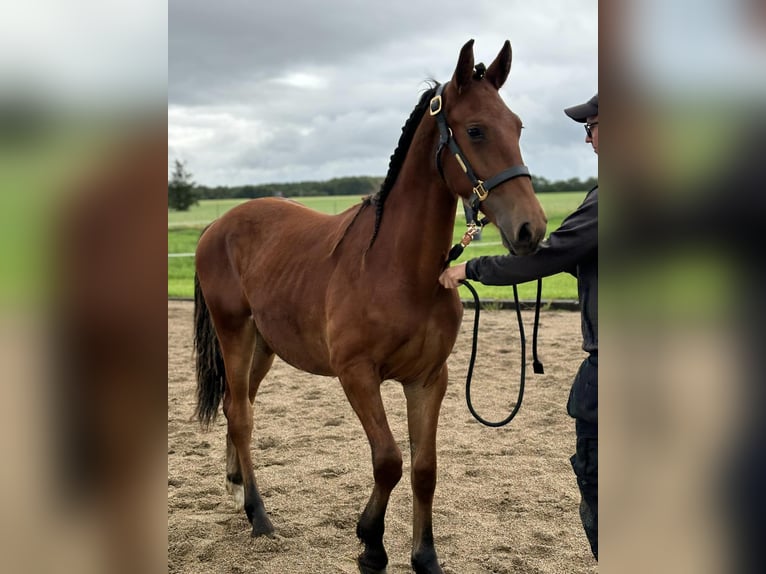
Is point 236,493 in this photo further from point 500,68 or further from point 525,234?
point 500,68

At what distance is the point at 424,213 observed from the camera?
9.31 ft

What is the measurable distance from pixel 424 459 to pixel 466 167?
1.37 m

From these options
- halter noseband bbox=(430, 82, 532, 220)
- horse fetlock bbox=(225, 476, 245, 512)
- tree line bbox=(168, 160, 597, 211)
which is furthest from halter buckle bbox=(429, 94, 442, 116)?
tree line bbox=(168, 160, 597, 211)

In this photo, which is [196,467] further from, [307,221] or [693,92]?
[693,92]

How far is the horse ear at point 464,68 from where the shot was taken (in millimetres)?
2480

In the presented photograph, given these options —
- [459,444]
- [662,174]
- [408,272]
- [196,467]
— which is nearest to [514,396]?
[459,444]

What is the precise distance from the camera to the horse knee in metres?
2.89

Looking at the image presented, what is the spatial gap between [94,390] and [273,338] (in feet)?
9.68

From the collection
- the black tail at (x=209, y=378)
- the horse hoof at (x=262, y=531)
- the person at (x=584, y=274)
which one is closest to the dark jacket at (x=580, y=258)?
the person at (x=584, y=274)

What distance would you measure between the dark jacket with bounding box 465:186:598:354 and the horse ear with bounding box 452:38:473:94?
674mm

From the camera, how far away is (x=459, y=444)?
4715 millimetres

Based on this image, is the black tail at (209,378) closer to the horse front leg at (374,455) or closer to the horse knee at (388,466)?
the horse front leg at (374,455)

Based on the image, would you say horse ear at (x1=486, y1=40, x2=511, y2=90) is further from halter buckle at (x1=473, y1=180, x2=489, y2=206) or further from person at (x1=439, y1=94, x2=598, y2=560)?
halter buckle at (x1=473, y1=180, x2=489, y2=206)

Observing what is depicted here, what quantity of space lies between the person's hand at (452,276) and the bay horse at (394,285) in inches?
5.2
